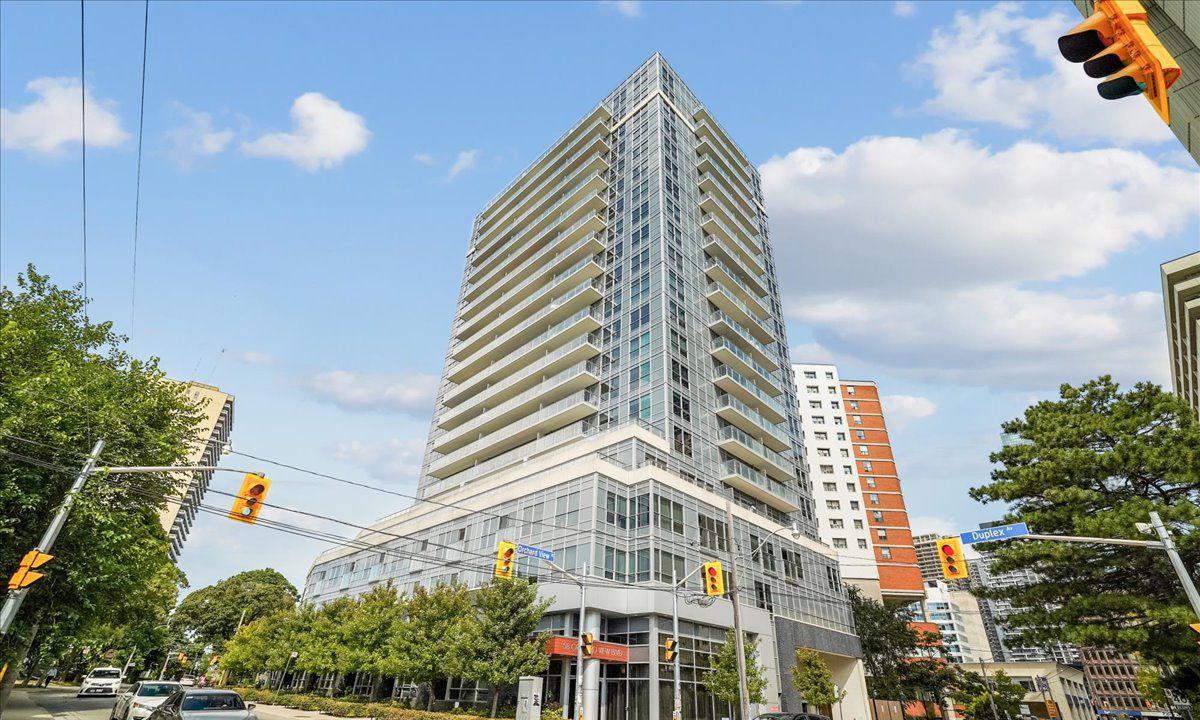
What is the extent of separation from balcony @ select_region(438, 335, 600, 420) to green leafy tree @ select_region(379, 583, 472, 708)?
75.0 feet

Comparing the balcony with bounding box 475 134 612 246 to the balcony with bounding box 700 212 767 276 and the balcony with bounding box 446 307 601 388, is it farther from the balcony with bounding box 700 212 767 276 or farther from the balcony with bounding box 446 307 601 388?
the balcony with bounding box 446 307 601 388

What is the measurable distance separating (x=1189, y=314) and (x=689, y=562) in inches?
1097

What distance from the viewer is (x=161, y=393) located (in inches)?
994

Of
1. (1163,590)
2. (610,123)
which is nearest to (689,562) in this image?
(1163,590)

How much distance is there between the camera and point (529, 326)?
5869 centimetres

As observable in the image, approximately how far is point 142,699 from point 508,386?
116ft

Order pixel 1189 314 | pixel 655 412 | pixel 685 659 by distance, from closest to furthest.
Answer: pixel 1189 314 < pixel 685 659 < pixel 655 412

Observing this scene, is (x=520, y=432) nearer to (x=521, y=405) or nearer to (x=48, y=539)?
(x=521, y=405)

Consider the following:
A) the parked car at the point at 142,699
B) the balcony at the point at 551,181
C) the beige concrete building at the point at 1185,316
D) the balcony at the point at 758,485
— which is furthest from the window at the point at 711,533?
the balcony at the point at 551,181

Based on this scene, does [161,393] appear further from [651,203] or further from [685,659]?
[651,203]

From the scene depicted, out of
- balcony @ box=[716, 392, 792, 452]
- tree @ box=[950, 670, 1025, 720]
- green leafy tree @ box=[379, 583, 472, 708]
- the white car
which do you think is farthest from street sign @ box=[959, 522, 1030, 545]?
the white car

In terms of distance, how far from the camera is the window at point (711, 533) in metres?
39.7

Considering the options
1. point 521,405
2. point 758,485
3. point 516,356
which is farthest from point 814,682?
point 516,356

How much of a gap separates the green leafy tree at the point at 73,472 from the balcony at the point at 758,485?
3578 centimetres
